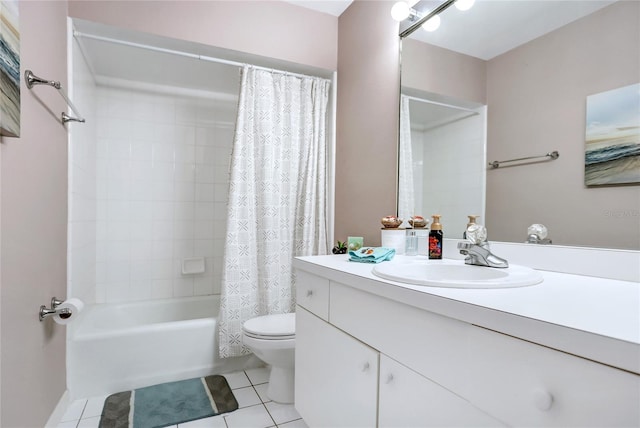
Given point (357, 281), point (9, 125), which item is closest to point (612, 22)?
point (357, 281)

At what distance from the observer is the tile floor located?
165 centimetres

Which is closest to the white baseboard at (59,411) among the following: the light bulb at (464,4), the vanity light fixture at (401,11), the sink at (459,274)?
the sink at (459,274)

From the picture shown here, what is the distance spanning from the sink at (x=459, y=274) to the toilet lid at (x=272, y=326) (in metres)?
0.84

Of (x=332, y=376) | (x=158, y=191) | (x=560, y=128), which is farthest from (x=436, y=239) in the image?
(x=158, y=191)

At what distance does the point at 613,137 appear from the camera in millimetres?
973

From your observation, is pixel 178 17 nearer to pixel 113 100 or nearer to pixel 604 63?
pixel 113 100

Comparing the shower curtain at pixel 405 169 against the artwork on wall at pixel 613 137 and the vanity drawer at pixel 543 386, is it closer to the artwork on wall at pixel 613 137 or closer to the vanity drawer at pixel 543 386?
the artwork on wall at pixel 613 137

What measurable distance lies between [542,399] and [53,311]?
1.78 metres

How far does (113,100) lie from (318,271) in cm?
234

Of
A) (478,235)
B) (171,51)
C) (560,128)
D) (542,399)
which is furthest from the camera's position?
(171,51)

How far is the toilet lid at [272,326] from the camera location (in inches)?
69.4

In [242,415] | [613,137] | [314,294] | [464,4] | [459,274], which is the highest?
[464,4]

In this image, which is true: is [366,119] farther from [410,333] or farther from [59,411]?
[59,411]

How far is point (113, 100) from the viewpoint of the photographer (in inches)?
103
